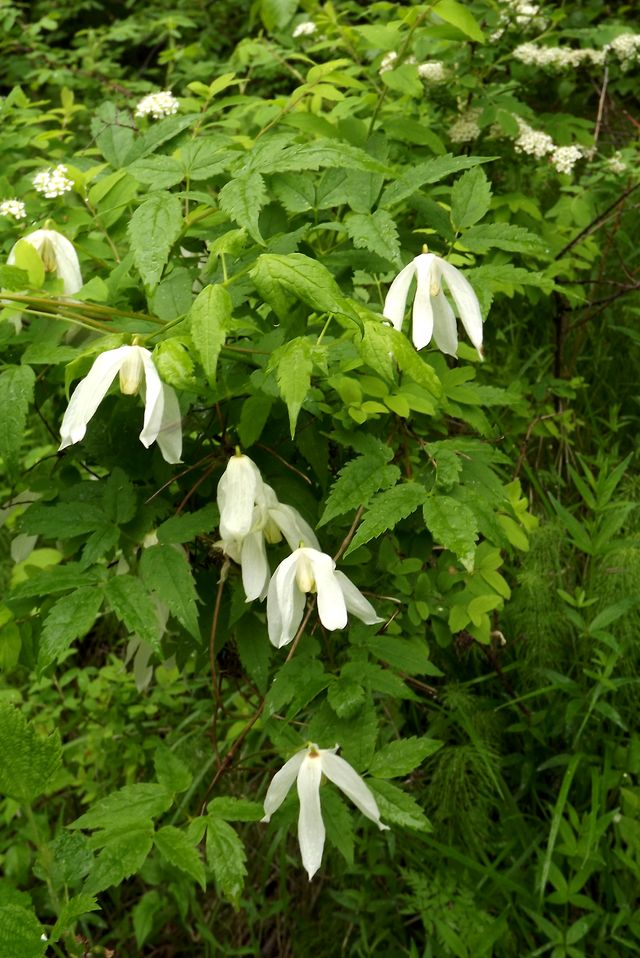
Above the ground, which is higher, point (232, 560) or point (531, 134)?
point (531, 134)

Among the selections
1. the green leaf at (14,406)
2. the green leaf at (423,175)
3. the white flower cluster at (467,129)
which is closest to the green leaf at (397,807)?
the green leaf at (14,406)

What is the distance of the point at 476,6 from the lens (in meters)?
2.10

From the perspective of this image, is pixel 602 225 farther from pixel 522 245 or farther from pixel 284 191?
pixel 284 191

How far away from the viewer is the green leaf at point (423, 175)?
1166 mm

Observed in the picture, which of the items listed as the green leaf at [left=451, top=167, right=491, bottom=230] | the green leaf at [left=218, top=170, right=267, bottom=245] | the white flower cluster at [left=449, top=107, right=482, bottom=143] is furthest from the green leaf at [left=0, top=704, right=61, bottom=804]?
the white flower cluster at [left=449, top=107, right=482, bottom=143]

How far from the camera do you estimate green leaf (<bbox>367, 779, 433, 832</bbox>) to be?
43.8 inches

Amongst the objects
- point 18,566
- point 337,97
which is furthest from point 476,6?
point 18,566

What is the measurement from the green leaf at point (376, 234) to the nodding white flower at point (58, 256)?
0.38m

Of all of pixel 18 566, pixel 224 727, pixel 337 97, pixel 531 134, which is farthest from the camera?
pixel 18 566

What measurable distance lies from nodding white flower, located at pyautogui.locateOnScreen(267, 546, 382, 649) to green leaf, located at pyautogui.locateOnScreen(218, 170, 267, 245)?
0.37m

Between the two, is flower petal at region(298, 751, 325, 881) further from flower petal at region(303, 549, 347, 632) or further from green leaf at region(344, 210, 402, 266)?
green leaf at region(344, 210, 402, 266)

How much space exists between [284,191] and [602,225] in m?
1.32

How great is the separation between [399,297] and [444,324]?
7 centimetres

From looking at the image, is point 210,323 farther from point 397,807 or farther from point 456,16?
point 456,16
